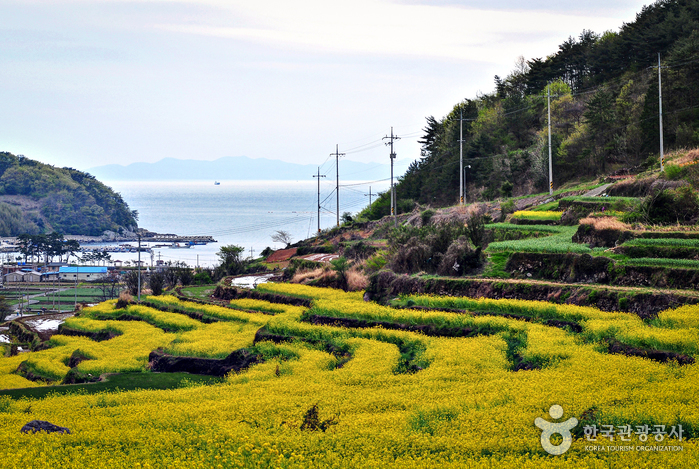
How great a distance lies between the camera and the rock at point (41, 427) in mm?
11929

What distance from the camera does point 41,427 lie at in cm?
1205

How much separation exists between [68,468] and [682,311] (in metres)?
15.7

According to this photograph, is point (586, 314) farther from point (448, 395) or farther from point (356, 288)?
point (356, 288)

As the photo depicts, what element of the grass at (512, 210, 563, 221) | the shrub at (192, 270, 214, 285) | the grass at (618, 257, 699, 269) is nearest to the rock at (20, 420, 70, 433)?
the grass at (618, 257, 699, 269)

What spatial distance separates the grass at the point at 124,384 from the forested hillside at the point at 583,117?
3593cm

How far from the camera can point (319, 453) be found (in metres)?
10.2

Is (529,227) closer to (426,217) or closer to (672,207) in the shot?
(672,207)

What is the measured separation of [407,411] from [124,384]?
10.0 metres

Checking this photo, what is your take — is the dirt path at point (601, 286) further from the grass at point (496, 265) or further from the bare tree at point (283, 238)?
the bare tree at point (283, 238)

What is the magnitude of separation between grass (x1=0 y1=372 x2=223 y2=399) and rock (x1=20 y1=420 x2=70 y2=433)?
15.0 feet

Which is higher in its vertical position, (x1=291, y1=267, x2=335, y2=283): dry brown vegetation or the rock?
(x1=291, y1=267, x2=335, y2=283): dry brown vegetation

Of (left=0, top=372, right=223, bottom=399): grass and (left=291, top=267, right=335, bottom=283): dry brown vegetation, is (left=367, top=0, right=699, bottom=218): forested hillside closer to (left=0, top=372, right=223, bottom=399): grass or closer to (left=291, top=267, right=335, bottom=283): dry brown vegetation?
(left=291, top=267, right=335, bottom=283): dry brown vegetation

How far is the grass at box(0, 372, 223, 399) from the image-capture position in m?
17.2

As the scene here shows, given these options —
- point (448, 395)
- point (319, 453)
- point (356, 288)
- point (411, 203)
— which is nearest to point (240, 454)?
point (319, 453)
